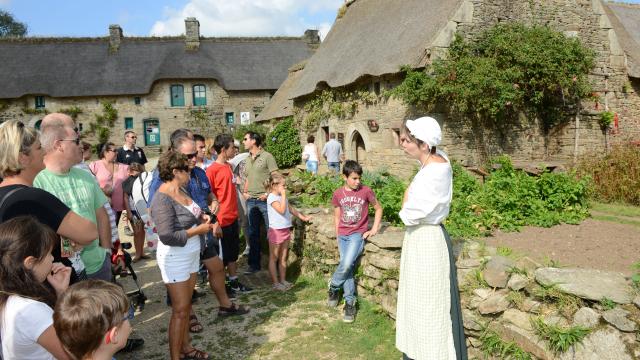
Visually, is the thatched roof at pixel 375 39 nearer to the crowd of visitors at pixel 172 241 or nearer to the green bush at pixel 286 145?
the green bush at pixel 286 145

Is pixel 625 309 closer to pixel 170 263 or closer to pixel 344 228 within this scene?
pixel 344 228

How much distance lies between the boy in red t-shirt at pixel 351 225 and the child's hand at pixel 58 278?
301 centimetres

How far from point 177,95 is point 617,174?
89.9ft

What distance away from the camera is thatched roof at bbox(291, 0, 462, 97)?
10.9m

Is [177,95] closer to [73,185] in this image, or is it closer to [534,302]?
[73,185]

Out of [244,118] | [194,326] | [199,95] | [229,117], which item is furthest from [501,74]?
[199,95]

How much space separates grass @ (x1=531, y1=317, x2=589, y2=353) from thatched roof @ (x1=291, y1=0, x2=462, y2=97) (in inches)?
324

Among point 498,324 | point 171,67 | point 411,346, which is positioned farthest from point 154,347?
point 171,67

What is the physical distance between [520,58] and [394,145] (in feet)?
12.3

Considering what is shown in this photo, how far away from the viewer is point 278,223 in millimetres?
5871

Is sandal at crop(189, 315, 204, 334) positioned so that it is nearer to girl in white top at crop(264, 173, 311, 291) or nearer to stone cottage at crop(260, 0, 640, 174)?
girl in white top at crop(264, 173, 311, 291)

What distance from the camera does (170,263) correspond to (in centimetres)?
374

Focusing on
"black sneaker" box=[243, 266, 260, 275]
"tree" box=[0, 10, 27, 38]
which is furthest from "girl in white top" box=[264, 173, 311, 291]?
"tree" box=[0, 10, 27, 38]

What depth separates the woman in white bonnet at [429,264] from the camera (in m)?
3.10
